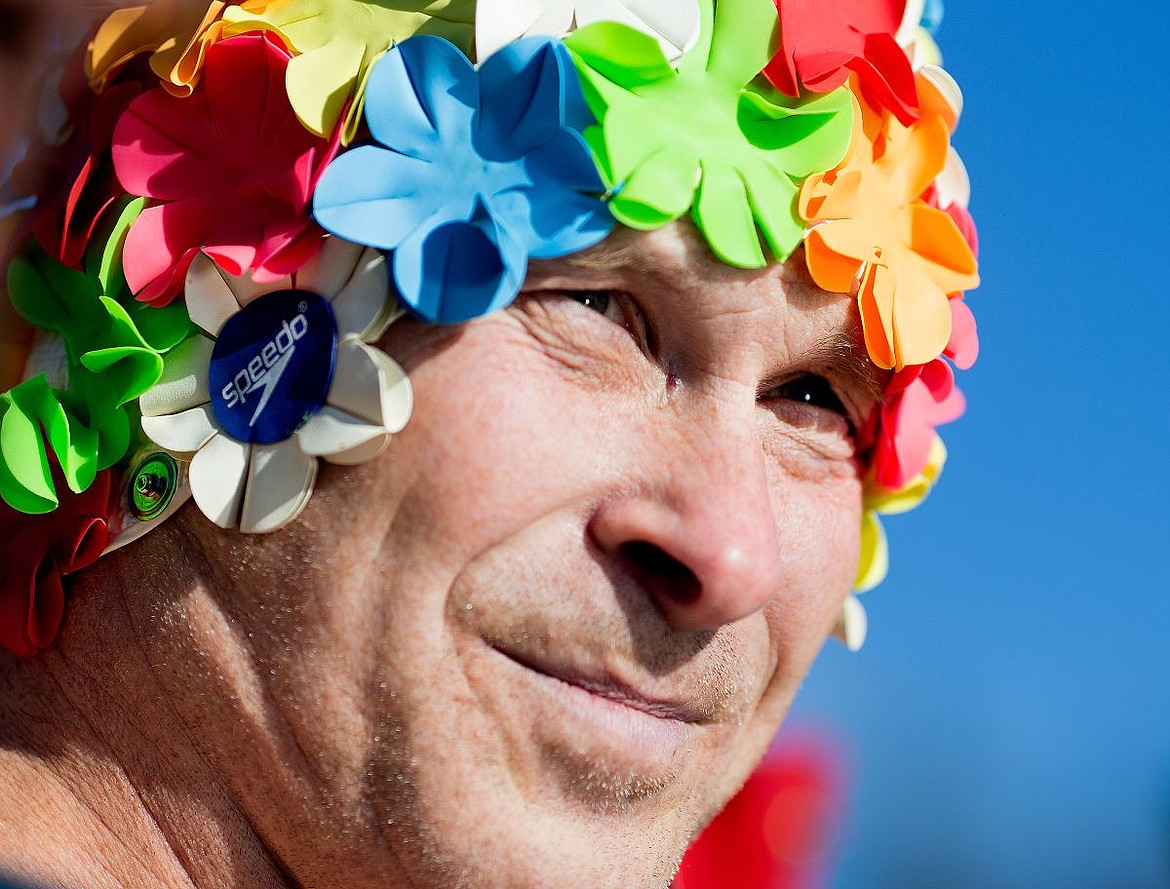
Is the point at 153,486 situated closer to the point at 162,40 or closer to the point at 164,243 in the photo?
the point at 164,243

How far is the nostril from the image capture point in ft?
5.42

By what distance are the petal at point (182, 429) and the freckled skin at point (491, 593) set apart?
0.10 meters

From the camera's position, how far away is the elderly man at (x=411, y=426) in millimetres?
1572

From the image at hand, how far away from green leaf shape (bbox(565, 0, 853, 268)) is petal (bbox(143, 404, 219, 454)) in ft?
1.80

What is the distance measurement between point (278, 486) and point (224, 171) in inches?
15.7

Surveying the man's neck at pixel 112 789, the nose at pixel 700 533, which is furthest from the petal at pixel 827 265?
the man's neck at pixel 112 789

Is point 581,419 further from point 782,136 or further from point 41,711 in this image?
point 41,711

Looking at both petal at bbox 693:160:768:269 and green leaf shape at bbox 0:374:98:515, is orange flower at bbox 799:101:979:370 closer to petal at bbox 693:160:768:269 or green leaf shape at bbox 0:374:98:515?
petal at bbox 693:160:768:269

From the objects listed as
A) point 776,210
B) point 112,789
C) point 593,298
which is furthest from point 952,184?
point 112,789

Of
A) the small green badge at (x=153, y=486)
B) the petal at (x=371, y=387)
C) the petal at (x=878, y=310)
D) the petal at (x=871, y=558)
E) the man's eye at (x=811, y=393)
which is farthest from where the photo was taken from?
the petal at (x=871, y=558)

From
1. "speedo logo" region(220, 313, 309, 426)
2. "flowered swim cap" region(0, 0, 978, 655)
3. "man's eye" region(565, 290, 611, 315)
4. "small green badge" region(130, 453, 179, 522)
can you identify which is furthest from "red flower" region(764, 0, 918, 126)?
"small green badge" region(130, 453, 179, 522)

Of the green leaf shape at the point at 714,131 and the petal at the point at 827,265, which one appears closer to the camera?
the green leaf shape at the point at 714,131

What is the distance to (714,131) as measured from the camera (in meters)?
1.65

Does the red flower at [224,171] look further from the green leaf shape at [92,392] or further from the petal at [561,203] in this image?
the petal at [561,203]
